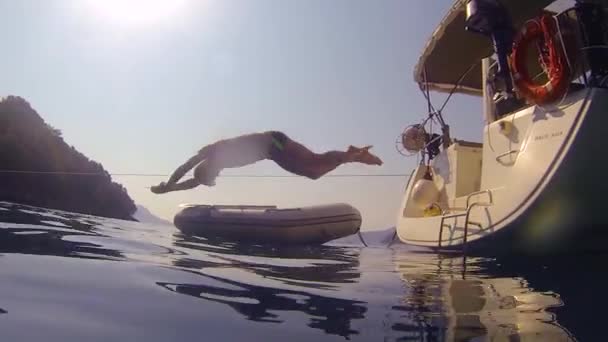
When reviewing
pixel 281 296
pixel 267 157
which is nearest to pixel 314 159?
pixel 267 157

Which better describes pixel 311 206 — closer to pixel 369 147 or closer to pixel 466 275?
pixel 369 147

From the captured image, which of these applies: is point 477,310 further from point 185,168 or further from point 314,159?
point 185,168

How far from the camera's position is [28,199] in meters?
15.6

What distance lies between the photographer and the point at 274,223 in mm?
6738

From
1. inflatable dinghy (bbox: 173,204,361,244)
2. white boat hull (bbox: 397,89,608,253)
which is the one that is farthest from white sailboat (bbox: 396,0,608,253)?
inflatable dinghy (bbox: 173,204,361,244)

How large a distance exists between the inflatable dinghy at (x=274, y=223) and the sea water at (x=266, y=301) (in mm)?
3210

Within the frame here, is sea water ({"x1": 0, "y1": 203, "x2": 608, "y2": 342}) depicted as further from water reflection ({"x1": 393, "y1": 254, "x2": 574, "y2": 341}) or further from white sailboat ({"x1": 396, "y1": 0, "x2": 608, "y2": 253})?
white sailboat ({"x1": 396, "y1": 0, "x2": 608, "y2": 253})

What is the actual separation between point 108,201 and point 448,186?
19.5 metres

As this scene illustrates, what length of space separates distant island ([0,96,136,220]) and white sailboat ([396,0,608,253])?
42.7 ft

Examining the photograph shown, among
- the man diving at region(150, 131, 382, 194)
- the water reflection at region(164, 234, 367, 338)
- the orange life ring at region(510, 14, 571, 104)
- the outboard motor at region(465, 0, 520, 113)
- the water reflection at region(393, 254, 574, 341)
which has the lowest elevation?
the water reflection at region(164, 234, 367, 338)

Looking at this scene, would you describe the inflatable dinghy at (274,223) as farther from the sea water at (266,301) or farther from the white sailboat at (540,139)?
the sea water at (266,301)

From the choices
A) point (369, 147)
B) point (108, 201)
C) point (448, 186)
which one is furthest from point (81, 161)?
point (448, 186)

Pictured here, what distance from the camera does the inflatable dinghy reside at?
22.1 feet

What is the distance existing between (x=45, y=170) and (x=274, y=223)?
15693mm
